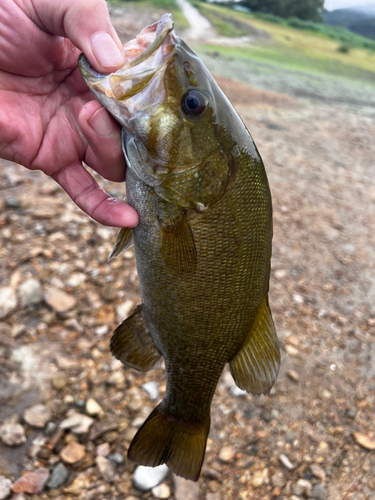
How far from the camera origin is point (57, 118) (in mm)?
1936

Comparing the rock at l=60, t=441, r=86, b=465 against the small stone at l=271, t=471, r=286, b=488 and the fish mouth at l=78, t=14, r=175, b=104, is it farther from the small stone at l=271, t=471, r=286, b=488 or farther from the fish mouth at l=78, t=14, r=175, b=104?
the fish mouth at l=78, t=14, r=175, b=104

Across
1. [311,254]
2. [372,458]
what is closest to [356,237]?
[311,254]

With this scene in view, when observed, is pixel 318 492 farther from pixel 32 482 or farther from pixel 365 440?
pixel 32 482

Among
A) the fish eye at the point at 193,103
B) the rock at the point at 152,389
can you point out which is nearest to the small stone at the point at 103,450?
the rock at the point at 152,389

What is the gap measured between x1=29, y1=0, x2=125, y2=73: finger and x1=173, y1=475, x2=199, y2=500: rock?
6.73 feet

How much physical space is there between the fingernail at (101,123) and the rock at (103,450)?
5.57ft

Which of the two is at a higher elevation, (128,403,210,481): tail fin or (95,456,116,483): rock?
(128,403,210,481): tail fin

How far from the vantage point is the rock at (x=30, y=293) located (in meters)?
2.61

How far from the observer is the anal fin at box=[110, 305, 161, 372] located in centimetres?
183

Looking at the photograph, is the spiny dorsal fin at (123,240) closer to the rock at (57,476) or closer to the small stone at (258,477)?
the rock at (57,476)

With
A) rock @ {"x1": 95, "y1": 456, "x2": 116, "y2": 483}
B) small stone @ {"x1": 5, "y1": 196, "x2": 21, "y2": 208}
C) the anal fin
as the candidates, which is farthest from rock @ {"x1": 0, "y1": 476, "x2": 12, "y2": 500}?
small stone @ {"x1": 5, "y1": 196, "x2": 21, "y2": 208}

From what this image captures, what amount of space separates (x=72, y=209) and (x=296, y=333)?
2.18 m

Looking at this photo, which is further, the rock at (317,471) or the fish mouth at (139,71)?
the rock at (317,471)

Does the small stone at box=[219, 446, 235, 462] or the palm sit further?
the small stone at box=[219, 446, 235, 462]
